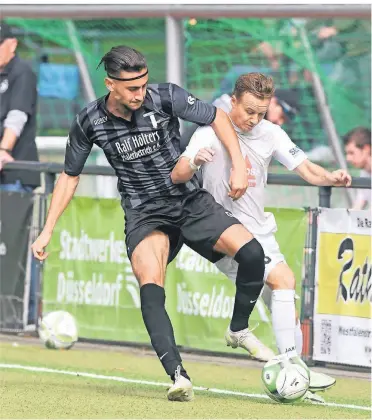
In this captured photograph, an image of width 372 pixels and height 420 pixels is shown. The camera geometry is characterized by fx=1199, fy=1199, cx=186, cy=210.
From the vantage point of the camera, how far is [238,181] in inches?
280

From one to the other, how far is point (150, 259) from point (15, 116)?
4.29 meters

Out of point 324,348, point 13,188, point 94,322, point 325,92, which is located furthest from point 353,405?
point 325,92

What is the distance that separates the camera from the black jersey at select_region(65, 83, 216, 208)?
7.41 m

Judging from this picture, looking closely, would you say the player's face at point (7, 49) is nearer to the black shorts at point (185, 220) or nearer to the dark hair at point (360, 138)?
the dark hair at point (360, 138)

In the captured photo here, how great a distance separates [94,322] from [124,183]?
10.5 ft

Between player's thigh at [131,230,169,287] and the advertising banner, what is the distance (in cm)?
365

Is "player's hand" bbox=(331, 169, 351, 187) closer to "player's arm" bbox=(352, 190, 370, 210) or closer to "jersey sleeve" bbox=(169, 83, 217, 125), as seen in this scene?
"jersey sleeve" bbox=(169, 83, 217, 125)

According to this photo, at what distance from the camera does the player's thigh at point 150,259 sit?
730cm

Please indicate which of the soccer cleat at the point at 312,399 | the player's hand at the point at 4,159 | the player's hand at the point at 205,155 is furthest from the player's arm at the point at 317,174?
the player's hand at the point at 4,159

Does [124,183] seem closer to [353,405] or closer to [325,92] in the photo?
[353,405]

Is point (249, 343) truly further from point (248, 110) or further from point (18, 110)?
point (18, 110)

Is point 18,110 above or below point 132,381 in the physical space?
Answer: above

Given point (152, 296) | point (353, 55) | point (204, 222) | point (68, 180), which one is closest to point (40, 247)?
point (68, 180)

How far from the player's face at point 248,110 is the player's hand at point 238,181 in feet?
1.44
